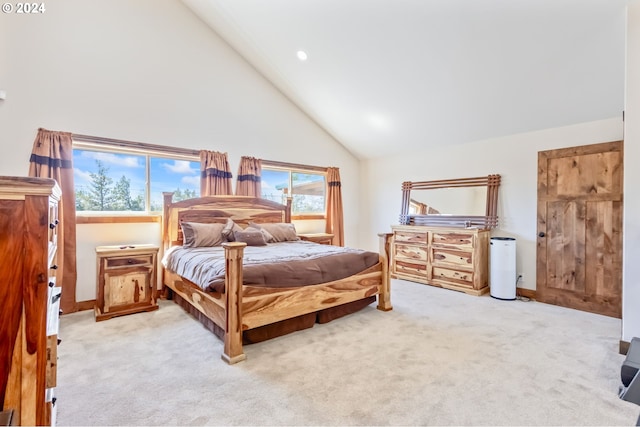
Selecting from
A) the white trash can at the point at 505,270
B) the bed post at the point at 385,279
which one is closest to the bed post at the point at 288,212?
the bed post at the point at 385,279

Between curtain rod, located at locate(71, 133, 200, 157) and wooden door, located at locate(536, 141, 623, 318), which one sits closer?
wooden door, located at locate(536, 141, 623, 318)

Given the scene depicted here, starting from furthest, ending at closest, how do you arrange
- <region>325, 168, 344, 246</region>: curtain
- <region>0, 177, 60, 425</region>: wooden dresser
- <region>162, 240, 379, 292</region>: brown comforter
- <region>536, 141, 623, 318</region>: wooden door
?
<region>325, 168, 344, 246</region>: curtain → <region>536, 141, 623, 318</region>: wooden door → <region>162, 240, 379, 292</region>: brown comforter → <region>0, 177, 60, 425</region>: wooden dresser

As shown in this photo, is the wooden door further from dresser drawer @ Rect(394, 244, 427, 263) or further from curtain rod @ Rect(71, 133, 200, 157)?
curtain rod @ Rect(71, 133, 200, 157)

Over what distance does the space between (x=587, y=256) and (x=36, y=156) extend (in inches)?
245

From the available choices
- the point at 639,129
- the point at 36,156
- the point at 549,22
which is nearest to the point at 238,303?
the point at 36,156

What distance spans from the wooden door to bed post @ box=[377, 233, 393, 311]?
6.86ft

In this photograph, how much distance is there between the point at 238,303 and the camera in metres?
2.39

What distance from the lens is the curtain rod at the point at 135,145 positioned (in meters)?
3.56

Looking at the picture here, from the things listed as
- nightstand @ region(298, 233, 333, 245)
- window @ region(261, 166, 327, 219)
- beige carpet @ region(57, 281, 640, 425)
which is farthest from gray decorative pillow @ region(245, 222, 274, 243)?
beige carpet @ region(57, 281, 640, 425)

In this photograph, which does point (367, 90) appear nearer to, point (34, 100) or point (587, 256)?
point (587, 256)

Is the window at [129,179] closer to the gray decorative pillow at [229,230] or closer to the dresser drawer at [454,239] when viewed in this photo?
the gray decorative pillow at [229,230]

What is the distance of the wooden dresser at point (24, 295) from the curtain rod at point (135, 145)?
3.20m

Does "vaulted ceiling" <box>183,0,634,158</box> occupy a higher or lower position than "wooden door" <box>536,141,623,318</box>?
higher

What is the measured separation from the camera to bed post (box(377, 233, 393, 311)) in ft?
11.6
